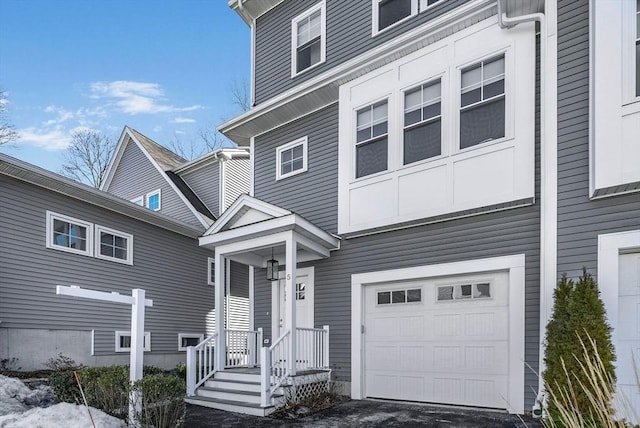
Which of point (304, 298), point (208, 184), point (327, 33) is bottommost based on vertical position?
point (304, 298)

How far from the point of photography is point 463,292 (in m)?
6.88

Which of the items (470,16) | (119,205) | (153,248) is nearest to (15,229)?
(119,205)

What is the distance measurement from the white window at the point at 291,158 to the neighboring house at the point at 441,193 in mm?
43

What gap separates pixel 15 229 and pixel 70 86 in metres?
16.3

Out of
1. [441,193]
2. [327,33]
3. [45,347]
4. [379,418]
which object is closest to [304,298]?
[379,418]

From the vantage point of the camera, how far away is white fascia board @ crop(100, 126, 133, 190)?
15303mm

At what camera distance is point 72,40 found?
18.2m

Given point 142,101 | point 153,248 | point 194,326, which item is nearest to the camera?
point 153,248

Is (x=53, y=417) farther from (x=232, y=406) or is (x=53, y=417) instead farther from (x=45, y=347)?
(x=45, y=347)

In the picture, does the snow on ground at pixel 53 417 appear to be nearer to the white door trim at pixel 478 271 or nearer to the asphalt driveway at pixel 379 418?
the asphalt driveway at pixel 379 418

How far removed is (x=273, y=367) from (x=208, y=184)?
27.3 feet

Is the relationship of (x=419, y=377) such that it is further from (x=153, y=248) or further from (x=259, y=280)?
(x=153, y=248)

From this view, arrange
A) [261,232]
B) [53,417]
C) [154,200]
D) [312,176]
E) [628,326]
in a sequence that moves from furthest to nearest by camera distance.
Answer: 1. [154,200]
2. [312,176]
3. [261,232]
4. [628,326]
5. [53,417]

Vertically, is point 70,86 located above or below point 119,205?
above
